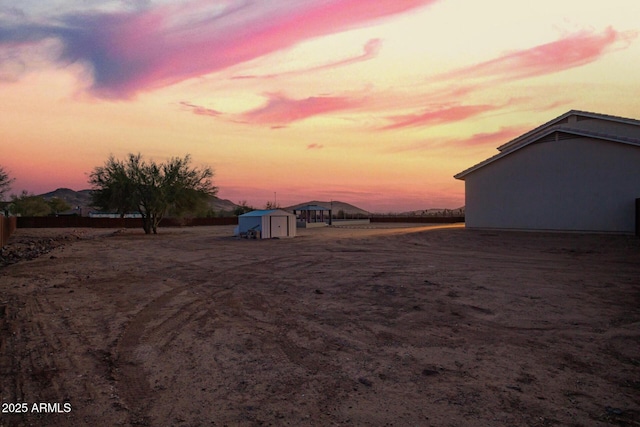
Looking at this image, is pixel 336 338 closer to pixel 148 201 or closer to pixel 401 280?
pixel 401 280

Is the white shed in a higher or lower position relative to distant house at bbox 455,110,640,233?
lower

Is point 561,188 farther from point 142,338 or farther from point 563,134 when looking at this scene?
point 142,338

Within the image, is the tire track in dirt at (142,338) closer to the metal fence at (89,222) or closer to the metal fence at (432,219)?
the metal fence at (89,222)

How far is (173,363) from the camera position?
17.8ft

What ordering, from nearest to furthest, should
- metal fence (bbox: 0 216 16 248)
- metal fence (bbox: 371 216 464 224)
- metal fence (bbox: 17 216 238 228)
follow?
1. metal fence (bbox: 0 216 16 248)
2. metal fence (bbox: 17 216 238 228)
3. metal fence (bbox: 371 216 464 224)

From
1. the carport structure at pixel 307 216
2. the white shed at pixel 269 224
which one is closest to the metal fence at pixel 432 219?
the carport structure at pixel 307 216

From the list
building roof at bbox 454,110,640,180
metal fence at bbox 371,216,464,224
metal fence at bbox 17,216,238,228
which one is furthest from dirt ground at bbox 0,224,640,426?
metal fence at bbox 17,216,238,228

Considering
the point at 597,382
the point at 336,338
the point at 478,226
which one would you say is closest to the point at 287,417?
the point at 336,338

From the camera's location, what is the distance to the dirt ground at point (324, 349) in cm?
415

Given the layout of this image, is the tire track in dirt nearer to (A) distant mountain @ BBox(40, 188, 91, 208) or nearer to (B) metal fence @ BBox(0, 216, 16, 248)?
(B) metal fence @ BBox(0, 216, 16, 248)

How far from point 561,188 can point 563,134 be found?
9.68 ft

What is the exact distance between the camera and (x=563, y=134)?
22.8 m

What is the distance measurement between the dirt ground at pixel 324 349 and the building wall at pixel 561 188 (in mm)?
10367

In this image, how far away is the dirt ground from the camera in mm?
4155
